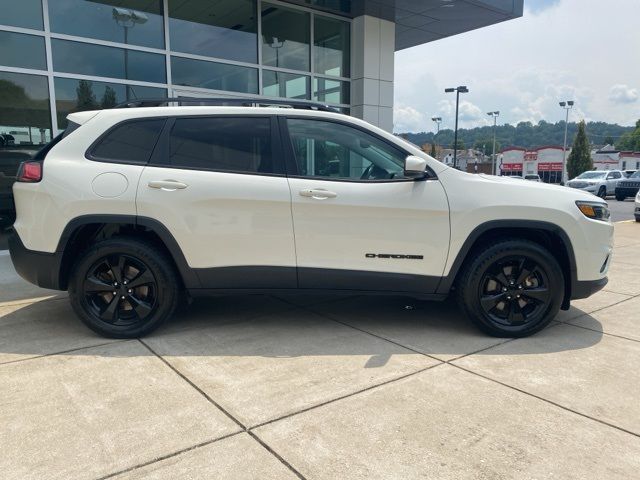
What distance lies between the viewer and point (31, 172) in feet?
12.6

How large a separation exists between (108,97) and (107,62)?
61 cm

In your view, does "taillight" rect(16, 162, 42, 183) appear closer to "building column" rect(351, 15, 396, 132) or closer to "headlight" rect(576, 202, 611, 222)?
"headlight" rect(576, 202, 611, 222)

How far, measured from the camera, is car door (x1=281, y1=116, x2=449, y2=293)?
3859mm

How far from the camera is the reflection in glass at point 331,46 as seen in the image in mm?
11055

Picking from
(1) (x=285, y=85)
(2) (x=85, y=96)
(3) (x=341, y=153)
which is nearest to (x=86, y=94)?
(2) (x=85, y=96)

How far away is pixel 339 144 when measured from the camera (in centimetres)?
412

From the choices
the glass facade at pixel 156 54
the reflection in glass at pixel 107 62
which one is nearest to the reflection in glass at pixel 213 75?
the glass facade at pixel 156 54

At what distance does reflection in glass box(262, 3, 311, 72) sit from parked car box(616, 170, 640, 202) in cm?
1869

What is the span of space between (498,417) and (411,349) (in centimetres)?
107

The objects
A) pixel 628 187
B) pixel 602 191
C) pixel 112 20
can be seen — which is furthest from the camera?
pixel 602 191

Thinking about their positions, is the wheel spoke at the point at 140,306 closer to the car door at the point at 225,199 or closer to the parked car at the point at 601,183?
the car door at the point at 225,199

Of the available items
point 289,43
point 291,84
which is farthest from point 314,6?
point 291,84

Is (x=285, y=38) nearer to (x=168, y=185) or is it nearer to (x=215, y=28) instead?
(x=215, y=28)

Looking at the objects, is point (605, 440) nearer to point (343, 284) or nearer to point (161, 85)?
point (343, 284)
